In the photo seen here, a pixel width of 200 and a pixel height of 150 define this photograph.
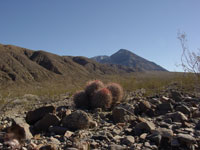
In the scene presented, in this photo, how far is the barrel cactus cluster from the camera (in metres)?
6.68

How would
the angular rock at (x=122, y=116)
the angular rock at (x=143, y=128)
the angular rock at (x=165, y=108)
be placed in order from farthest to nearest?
the angular rock at (x=165, y=108), the angular rock at (x=122, y=116), the angular rock at (x=143, y=128)

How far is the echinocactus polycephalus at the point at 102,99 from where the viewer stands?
664 cm

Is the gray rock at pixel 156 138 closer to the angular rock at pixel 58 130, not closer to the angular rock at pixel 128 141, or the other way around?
the angular rock at pixel 128 141

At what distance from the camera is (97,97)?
6.75 m

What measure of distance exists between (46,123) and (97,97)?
8.64 feet

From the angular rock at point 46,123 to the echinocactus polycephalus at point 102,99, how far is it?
237 cm

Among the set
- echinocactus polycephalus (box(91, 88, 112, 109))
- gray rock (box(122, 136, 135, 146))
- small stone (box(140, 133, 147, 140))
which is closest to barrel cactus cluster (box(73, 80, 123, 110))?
echinocactus polycephalus (box(91, 88, 112, 109))

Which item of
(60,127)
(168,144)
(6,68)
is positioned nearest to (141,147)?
(168,144)

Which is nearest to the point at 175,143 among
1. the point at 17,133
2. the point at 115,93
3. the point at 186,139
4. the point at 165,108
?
the point at 186,139

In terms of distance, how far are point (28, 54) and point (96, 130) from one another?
7173 cm

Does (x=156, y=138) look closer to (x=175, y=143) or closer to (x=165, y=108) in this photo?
(x=175, y=143)

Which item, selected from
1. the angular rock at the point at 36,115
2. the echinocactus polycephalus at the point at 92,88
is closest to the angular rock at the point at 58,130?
the angular rock at the point at 36,115

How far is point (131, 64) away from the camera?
606 ft

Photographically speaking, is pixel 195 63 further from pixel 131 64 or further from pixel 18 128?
pixel 131 64
